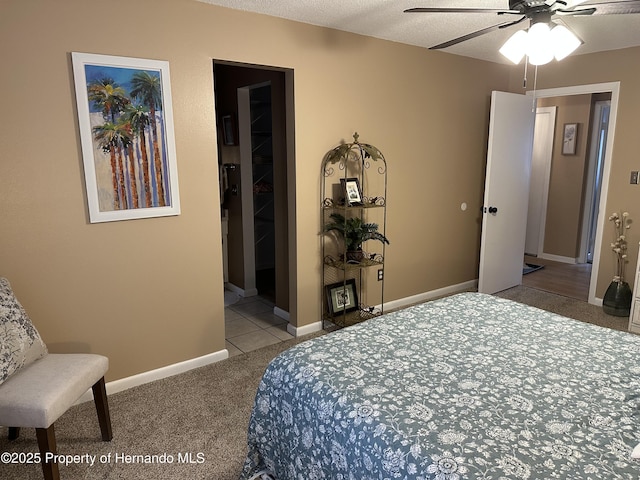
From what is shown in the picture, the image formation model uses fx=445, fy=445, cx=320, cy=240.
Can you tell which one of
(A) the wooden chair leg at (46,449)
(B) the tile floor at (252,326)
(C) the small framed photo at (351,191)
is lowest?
(B) the tile floor at (252,326)

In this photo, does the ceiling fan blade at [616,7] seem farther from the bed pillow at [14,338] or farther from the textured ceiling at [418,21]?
the bed pillow at [14,338]

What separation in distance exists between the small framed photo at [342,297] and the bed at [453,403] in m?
1.51

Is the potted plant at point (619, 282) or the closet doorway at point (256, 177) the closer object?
the closet doorway at point (256, 177)

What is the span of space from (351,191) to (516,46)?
1.78 metres

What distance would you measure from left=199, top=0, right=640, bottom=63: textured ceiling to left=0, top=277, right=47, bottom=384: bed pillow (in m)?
2.09

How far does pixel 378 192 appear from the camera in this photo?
4.00m

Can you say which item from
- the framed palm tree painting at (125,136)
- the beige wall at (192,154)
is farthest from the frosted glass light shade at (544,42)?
the framed palm tree painting at (125,136)

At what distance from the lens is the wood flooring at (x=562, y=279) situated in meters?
4.84

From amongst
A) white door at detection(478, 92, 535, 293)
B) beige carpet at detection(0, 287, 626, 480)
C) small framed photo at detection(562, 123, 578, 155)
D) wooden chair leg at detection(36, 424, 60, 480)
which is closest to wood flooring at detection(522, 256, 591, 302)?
white door at detection(478, 92, 535, 293)

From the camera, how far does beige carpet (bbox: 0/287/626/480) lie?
2.16m

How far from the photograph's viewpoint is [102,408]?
231 cm

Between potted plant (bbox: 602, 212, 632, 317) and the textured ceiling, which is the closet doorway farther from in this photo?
potted plant (bbox: 602, 212, 632, 317)

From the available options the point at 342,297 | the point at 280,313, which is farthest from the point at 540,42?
the point at 280,313

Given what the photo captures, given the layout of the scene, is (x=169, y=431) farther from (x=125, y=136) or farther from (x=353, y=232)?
(x=353, y=232)
